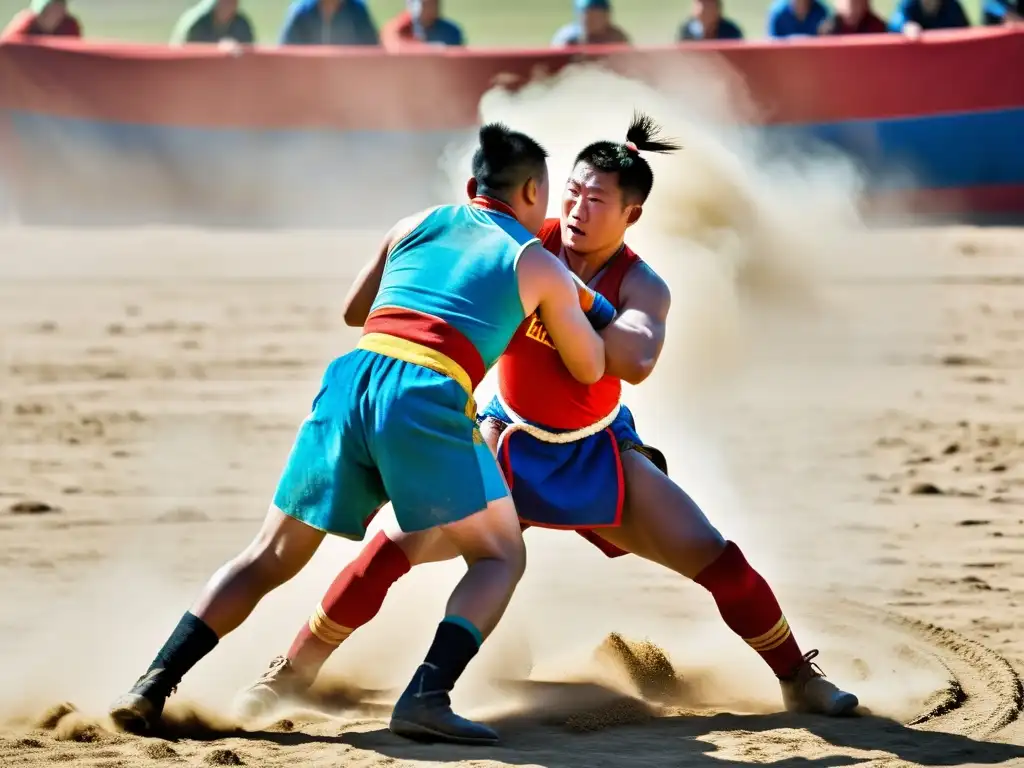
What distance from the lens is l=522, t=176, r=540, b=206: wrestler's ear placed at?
3.78m

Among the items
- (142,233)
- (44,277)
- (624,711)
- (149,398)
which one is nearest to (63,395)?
(149,398)

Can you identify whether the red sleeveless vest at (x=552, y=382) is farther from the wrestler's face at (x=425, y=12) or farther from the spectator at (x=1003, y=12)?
the spectator at (x=1003, y=12)

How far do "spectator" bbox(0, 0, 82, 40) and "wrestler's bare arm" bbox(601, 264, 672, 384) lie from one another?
923 cm

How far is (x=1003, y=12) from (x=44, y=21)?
23.4 feet

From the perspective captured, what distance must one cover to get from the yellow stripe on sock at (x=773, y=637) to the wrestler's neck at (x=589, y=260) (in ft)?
3.22

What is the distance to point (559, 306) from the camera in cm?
365

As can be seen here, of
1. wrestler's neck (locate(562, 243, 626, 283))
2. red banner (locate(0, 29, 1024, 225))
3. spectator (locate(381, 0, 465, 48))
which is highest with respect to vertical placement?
spectator (locate(381, 0, 465, 48))

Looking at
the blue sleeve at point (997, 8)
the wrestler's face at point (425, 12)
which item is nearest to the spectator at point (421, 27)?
the wrestler's face at point (425, 12)

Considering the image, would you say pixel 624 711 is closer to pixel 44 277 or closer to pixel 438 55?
pixel 44 277

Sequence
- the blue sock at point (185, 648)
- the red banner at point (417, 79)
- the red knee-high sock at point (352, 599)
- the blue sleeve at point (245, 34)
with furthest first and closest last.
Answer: the blue sleeve at point (245, 34) → the red banner at point (417, 79) → the red knee-high sock at point (352, 599) → the blue sock at point (185, 648)

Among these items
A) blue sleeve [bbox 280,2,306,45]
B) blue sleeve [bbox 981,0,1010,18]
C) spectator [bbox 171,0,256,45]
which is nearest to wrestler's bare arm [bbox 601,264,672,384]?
blue sleeve [bbox 280,2,306,45]

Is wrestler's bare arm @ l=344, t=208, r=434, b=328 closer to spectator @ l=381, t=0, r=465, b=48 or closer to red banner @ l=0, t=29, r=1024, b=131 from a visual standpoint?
red banner @ l=0, t=29, r=1024, b=131

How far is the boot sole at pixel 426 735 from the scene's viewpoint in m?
3.59

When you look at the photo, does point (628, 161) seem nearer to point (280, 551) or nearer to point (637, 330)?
point (637, 330)
